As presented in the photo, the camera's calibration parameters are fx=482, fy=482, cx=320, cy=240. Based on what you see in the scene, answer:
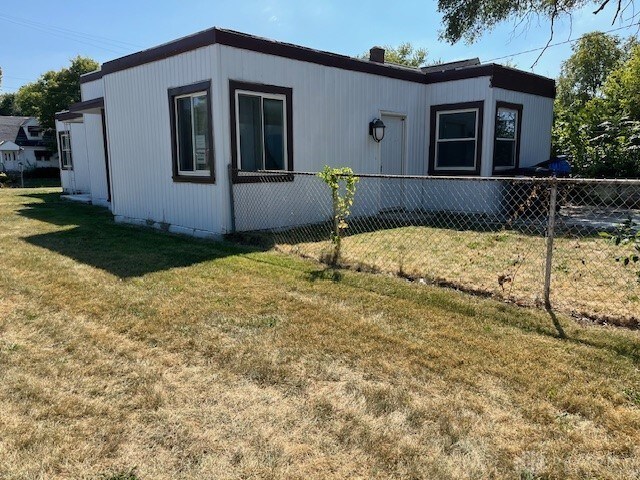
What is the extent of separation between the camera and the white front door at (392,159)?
10.6m

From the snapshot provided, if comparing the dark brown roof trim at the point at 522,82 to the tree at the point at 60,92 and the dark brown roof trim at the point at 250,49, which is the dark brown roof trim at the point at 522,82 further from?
the tree at the point at 60,92

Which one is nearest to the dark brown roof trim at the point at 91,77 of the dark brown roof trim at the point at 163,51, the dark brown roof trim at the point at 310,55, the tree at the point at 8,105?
the dark brown roof trim at the point at 163,51

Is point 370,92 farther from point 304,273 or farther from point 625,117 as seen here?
point 625,117

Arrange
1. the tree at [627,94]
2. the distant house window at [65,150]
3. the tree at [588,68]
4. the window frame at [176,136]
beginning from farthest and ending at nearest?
the tree at [588,68]
the distant house window at [65,150]
the tree at [627,94]
the window frame at [176,136]

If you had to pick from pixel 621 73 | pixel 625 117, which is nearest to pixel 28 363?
pixel 625 117

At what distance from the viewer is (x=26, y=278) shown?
5492 millimetres

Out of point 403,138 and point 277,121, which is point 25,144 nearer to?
point 403,138

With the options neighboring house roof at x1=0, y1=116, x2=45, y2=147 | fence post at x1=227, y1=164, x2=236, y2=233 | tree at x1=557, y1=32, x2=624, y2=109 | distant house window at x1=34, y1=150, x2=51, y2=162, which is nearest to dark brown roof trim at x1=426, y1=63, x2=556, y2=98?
fence post at x1=227, y1=164, x2=236, y2=233

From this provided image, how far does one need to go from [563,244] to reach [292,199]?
4459mm

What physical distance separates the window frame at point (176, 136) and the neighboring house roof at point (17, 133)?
3679cm

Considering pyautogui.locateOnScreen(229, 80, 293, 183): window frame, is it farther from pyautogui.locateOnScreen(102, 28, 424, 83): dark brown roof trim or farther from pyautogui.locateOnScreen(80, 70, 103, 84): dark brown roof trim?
pyautogui.locateOnScreen(80, 70, 103, 84): dark brown roof trim

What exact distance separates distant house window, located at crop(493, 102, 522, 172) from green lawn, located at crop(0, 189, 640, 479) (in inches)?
275

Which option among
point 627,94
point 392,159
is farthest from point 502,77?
point 627,94

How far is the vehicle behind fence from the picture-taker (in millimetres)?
4590
